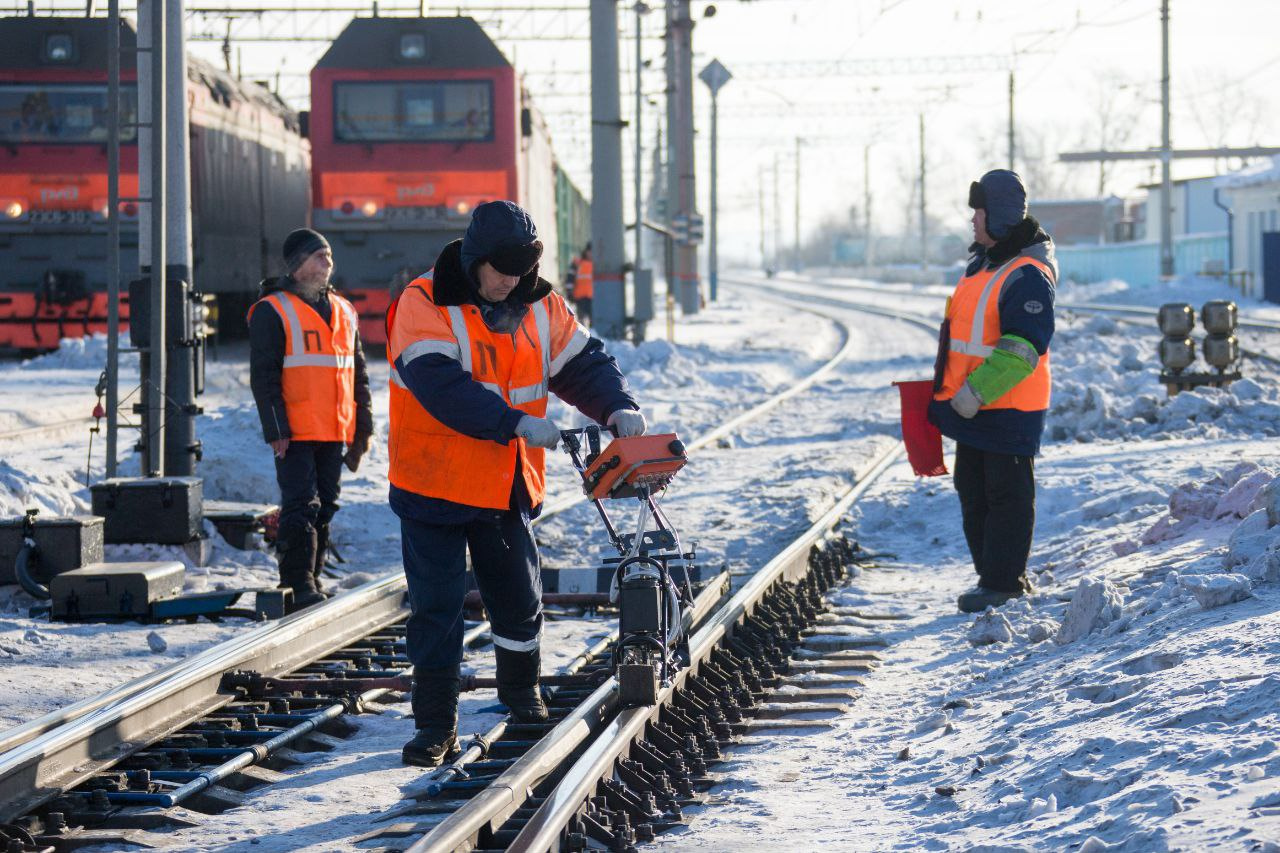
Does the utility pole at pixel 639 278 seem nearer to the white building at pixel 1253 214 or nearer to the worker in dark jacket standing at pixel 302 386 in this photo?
the worker in dark jacket standing at pixel 302 386

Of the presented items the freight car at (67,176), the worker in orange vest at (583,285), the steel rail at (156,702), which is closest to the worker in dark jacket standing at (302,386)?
the steel rail at (156,702)

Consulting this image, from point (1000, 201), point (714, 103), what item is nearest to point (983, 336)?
Answer: point (1000, 201)

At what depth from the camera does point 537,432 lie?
5.29m

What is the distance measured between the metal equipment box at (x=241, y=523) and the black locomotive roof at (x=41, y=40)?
12451 millimetres

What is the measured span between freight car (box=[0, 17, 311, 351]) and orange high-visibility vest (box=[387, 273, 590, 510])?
632 inches

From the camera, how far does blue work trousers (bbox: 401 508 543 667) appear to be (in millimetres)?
5688

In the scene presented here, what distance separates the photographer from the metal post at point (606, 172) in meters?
24.0

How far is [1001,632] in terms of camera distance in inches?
297

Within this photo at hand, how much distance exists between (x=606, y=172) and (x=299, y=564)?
17.0m

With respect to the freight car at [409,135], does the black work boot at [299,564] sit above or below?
below

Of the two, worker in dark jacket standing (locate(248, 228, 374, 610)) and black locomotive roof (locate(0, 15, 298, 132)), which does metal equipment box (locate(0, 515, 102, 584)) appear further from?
black locomotive roof (locate(0, 15, 298, 132))

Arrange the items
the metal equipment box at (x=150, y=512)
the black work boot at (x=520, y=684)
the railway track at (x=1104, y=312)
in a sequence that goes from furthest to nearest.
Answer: the railway track at (x=1104, y=312) → the metal equipment box at (x=150, y=512) → the black work boot at (x=520, y=684)

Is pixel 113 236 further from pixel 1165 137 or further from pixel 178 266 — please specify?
pixel 1165 137

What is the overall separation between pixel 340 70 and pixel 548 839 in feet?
61.9
